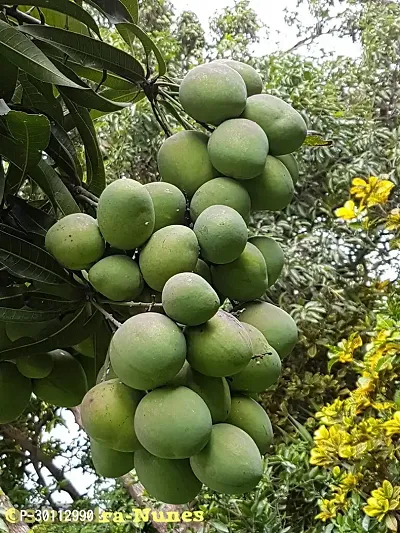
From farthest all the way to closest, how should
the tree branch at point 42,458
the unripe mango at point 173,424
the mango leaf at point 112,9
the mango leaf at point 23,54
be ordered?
the tree branch at point 42,458 → the mango leaf at point 112,9 → the mango leaf at point 23,54 → the unripe mango at point 173,424

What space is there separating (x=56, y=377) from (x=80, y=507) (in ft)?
6.54

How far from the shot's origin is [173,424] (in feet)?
1.24

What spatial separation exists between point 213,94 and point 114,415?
0.91ft

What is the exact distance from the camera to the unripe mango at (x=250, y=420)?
443mm

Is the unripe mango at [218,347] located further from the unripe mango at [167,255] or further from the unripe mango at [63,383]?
the unripe mango at [63,383]

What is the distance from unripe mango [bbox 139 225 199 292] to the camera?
1.40 feet

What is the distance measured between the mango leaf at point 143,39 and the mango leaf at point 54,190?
16 cm

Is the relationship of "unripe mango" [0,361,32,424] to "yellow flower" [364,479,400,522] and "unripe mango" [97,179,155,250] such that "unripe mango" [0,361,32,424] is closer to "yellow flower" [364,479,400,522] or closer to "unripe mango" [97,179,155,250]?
"unripe mango" [97,179,155,250]

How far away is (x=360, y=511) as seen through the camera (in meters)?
1.38

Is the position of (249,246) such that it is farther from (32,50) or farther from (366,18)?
(366,18)

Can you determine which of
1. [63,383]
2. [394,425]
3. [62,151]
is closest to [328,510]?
[394,425]

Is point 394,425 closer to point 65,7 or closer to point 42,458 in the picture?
point 65,7

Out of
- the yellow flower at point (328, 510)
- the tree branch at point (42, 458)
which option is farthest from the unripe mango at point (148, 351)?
the tree branch at point (42, 458)

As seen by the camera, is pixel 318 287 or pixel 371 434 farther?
pixel 318 287
